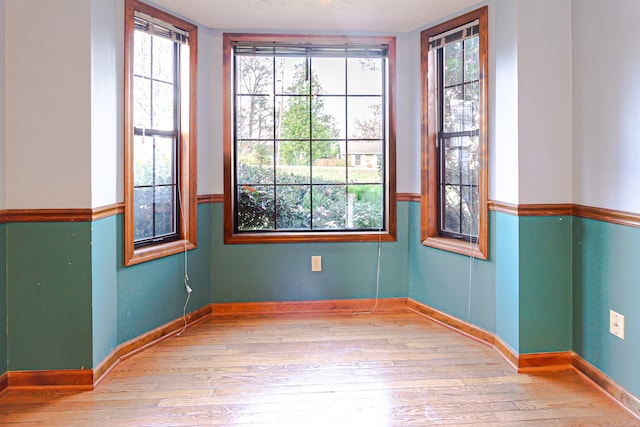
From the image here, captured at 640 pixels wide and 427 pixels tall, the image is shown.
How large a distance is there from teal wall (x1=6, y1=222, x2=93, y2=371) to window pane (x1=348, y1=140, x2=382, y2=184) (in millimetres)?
2148

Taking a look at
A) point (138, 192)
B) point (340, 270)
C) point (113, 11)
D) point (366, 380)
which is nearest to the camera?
point (366, 380)

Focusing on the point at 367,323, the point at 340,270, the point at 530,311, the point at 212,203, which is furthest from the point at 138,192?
the point at 530,311

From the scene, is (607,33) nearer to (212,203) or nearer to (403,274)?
(403,274)

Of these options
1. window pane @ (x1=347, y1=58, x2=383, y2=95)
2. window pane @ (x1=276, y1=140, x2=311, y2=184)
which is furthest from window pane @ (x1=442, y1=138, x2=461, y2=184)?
window pane @ (x1=276, y1=140, x2=311, y2=184)

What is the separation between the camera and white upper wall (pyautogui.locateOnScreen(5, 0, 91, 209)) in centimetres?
238

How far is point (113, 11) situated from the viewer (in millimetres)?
2736

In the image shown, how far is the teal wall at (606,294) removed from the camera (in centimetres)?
221

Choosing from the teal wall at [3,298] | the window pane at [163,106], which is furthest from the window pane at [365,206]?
the teal wall at [3,298]

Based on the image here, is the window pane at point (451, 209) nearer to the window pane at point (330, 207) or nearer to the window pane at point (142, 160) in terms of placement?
the window pane at point (330, 207)

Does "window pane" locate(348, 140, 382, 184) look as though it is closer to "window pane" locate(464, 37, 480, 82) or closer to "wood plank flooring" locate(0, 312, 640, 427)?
"window pane" locate(464, 37, 480, 82)

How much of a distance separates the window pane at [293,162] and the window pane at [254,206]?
0.16m

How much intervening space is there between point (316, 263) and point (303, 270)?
0.12 meters

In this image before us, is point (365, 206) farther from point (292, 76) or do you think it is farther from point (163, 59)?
point (163, 59)

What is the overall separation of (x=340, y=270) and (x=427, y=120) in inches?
55.3
